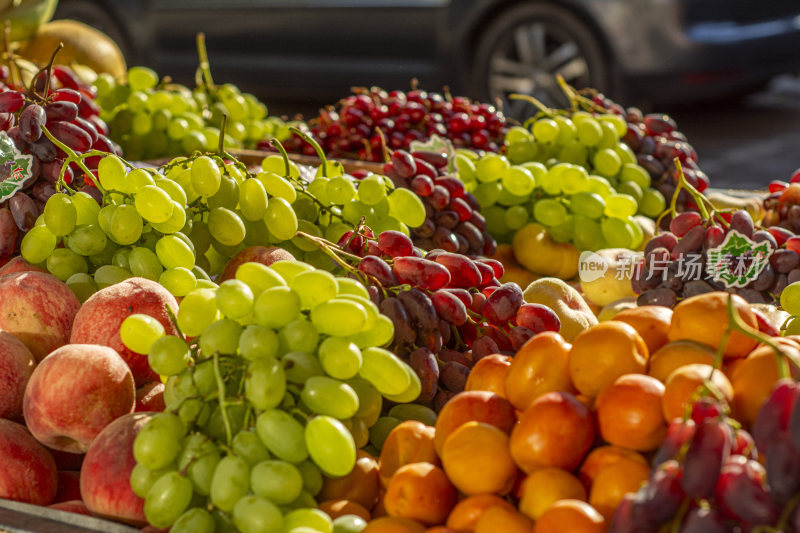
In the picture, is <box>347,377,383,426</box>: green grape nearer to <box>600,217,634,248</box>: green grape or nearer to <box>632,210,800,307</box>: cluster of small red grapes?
<box>632,210,800,307</box>: cluster of small red grapes

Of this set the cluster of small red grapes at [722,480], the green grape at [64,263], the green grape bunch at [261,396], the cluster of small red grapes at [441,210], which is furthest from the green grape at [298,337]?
the cluster of small red grapes at [441,210]

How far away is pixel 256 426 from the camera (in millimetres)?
766

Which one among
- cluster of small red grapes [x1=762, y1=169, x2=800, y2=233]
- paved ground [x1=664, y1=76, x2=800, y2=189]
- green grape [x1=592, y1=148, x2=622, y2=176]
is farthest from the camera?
paved ground [x1=664, y1=76, x2=800, y2=189]

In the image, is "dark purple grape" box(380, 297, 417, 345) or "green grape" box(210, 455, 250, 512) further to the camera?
"dark purple grape" box(380, 297, 417, 345)

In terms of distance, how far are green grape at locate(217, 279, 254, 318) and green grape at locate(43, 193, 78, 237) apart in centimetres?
38

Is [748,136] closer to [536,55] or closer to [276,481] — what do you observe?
[536,55]

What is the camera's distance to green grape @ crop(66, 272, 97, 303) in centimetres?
108

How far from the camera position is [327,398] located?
0.78 meters

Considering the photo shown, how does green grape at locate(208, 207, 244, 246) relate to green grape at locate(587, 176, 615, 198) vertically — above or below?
above

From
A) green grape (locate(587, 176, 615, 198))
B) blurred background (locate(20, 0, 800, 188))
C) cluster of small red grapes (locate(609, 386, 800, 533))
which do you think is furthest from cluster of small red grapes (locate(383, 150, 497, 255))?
blurred background (locate(20, 0, 800, 188))

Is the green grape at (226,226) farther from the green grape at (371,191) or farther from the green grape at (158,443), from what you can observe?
the green grape at (158,443)

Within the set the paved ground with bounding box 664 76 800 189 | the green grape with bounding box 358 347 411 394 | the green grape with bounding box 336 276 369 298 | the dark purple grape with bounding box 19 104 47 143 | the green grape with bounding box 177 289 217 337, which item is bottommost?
the paved ground with bounding box 664 76 800 189

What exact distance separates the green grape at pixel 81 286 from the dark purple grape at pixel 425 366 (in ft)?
1.39

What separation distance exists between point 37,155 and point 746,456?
100 centimetres
